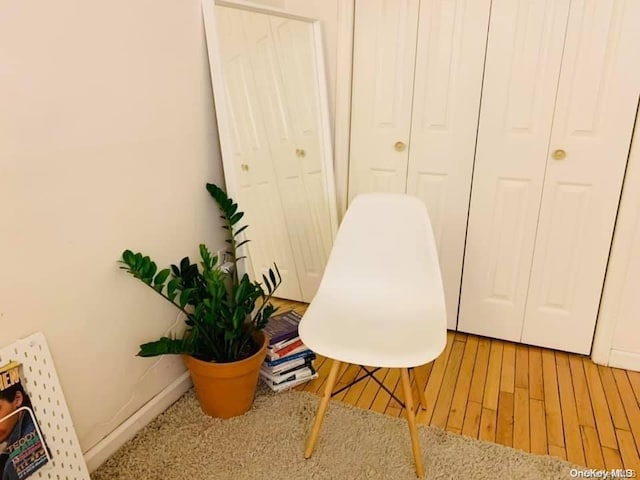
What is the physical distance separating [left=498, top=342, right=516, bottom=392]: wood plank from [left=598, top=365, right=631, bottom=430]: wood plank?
0.38 meters

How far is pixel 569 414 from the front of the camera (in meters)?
1.86

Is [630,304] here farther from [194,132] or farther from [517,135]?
[194,132]

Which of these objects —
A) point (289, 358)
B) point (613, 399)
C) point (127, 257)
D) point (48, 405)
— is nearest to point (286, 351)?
point (289, 358)

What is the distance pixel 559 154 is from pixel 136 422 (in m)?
2.08

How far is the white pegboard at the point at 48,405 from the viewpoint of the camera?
127 centimetres

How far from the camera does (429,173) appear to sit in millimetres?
2318

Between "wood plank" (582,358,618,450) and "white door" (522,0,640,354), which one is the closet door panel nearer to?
"white door" (522,0,640,354)

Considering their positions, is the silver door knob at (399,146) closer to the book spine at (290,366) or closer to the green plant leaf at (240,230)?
the green plant leaf at (240,230)

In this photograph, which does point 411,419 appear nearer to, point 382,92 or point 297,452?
point 297,452

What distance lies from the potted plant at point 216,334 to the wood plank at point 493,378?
0.97 meters

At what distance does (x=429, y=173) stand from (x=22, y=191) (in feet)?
5.71

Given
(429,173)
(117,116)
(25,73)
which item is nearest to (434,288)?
(429,173)

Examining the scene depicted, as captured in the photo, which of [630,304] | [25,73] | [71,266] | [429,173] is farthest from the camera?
[429,173]

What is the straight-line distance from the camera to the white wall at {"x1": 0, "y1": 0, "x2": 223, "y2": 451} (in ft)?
4.02
